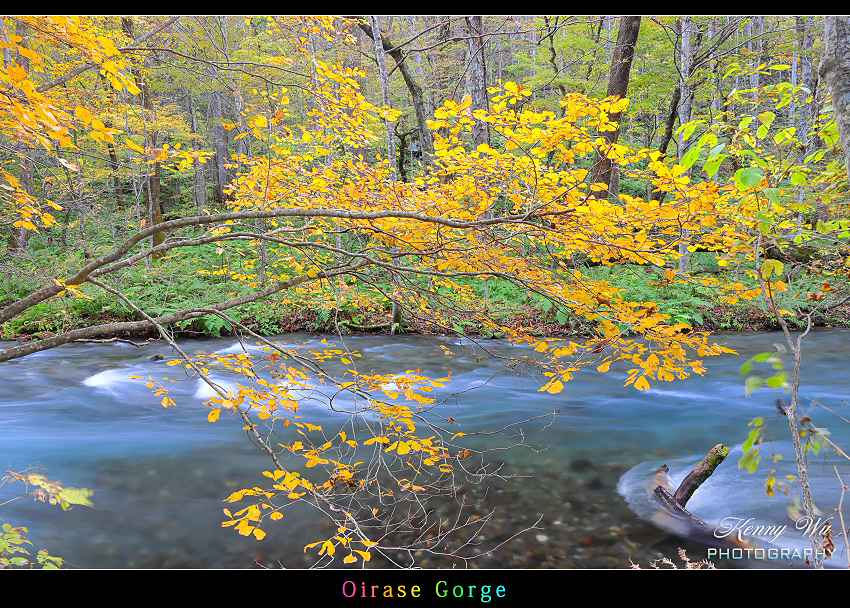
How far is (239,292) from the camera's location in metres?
12.2

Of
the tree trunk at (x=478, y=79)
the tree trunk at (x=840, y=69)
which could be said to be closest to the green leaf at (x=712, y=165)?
the tree trunk at (x=840, y=69)

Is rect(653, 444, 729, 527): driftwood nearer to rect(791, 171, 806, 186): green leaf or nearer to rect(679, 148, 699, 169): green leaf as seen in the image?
rect(791, 171, 806, 186): green leaf

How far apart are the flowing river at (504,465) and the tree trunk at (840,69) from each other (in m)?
1.61

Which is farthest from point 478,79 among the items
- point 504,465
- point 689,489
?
point 689,489

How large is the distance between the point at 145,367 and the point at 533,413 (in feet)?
22.1

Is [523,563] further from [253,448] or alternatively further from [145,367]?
[145,367]

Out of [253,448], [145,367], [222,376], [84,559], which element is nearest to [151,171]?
[145,367]

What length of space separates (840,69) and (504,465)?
14.4 ft

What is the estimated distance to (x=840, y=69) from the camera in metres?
2.13

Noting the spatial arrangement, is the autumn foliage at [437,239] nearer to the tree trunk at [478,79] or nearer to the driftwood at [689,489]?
the driftwood at [689,489]

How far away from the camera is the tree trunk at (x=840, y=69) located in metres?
2.10

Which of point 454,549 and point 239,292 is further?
point 239,292

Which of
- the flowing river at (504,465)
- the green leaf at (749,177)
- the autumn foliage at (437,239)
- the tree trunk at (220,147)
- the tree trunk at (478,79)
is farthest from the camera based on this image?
the tree trunk at (220,147)

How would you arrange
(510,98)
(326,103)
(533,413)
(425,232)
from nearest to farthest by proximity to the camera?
(510,98) < (425,232) < (326,103) < (533,413)
